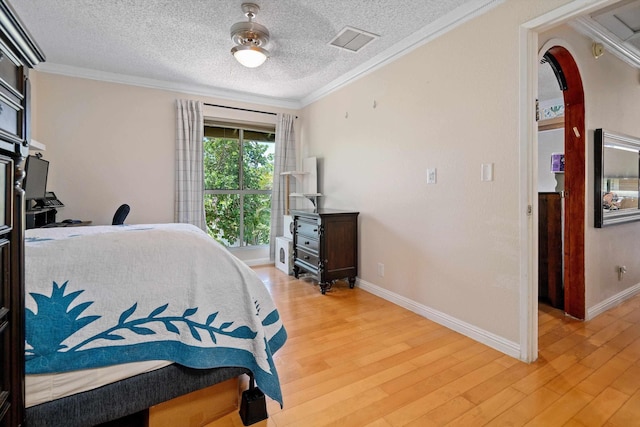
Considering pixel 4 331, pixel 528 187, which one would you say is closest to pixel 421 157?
pixel 528 187

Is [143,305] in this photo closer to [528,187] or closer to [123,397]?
[123,397]

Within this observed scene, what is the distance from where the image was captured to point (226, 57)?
3107 mm

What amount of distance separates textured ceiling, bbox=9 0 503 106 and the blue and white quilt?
1824 mm

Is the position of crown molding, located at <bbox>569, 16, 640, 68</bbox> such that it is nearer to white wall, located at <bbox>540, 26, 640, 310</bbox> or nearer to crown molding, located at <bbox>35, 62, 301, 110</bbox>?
white wall, located at <bbox>540, 26, 640, 310</bbox>

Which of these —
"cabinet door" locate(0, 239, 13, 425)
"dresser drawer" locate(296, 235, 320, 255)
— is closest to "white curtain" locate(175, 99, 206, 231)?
"dresser drawer" locate(296, 235, 320, 255)

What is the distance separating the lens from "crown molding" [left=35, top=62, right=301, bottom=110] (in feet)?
10.9

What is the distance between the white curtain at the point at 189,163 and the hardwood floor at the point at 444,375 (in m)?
2.05

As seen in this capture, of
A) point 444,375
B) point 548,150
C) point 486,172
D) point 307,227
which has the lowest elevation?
point 444,375

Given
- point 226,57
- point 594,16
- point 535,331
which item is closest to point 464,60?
point 594,16

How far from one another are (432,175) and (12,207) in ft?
8.44

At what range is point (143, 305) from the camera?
49.4 inches

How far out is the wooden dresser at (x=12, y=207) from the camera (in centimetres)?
87

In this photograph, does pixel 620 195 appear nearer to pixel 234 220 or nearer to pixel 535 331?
pixel 535 331

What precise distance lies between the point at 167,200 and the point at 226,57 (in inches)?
74.8
